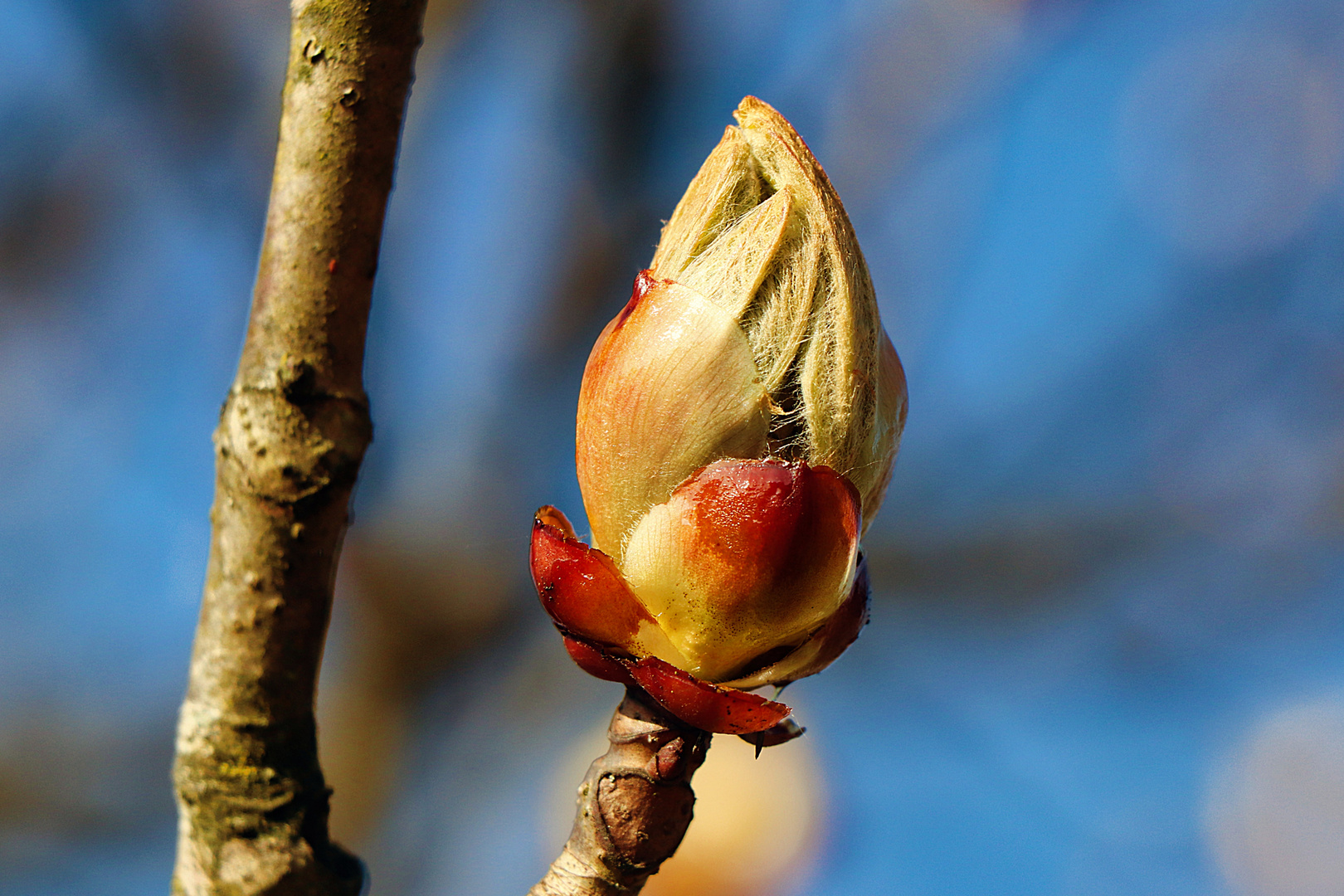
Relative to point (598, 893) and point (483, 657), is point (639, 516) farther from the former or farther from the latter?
point (483, 657)

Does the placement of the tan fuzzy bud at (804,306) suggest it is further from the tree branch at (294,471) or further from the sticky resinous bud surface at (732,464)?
the tree branch at (294,471)

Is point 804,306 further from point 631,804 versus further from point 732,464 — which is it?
point 631,804

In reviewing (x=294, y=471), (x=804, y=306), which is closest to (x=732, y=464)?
(x=804, y=306)

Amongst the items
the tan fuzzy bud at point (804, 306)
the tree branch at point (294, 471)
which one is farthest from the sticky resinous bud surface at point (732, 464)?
the tree branch at point (294, 471)

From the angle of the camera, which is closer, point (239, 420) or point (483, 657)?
point (239, 420)

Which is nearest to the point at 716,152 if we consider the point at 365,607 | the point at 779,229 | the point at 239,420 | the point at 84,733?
the point at 779,229

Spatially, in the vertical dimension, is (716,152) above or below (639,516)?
above
